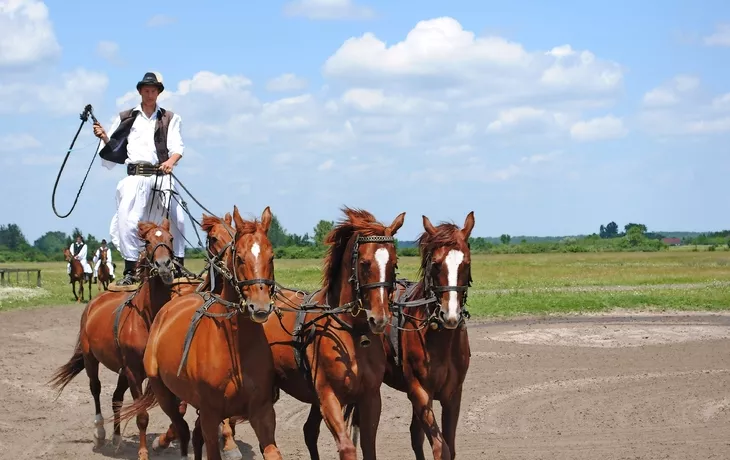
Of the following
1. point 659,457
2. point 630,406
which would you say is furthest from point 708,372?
point 659,457

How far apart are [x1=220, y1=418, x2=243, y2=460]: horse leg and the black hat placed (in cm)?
338

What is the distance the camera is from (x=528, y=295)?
101ft

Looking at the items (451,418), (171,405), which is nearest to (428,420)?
(451,418)

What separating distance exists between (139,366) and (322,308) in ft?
8.65

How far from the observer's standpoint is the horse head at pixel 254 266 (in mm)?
6535

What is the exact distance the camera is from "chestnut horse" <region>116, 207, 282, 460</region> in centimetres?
671

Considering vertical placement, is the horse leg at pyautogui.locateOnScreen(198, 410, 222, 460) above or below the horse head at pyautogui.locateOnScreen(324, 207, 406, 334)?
below

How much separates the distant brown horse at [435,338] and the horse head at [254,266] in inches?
67.6

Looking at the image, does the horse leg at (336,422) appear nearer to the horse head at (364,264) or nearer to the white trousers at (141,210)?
the horse head at (364,264)

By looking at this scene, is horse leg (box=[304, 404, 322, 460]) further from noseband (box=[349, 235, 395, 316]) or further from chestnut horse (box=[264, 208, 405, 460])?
noseband (box=[349, 235, 395, 316])

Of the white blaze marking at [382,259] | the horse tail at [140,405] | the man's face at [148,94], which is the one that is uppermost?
the man's face at [148,94]

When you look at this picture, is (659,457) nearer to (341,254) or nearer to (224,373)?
(341,254)

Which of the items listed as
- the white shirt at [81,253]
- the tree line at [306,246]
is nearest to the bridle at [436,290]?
the white shirt at [81,253]

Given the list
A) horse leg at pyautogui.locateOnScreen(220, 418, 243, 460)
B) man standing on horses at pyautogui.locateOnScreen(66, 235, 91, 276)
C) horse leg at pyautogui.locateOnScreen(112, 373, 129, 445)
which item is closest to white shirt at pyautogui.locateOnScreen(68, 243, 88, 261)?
man standing on horses at pyautogui.locateOnScreen(66, 235, 91, 276)
